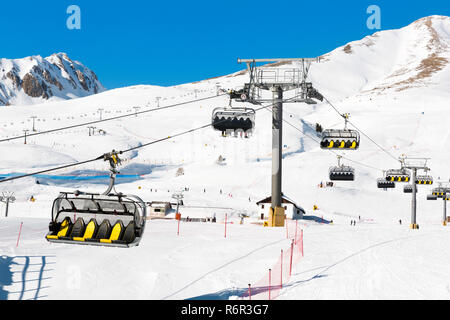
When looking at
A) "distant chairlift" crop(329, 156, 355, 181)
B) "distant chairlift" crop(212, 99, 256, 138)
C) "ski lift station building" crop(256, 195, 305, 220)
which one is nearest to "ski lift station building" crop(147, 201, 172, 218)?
"ski lift station building" crop(256, 195, 305, 220)

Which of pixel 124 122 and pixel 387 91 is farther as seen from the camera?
pixel 387 91

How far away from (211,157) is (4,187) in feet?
137

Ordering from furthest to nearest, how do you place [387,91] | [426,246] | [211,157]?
[387,91]
[211,157]
[426,246]

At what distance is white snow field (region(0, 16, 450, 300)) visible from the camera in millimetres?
14156

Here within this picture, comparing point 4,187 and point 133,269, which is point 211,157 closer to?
point 4,187

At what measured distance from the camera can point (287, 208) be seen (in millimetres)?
48000

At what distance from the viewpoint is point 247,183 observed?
69.4m

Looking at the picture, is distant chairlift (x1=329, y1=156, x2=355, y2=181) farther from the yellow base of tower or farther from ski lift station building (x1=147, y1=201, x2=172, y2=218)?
ski lift station building (x1=147, y1=201, x2=172, y2=218)

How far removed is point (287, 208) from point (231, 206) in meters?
7.97

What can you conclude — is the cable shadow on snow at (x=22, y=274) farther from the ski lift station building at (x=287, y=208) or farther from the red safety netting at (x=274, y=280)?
the ski lift station building at (x=287, y=208)

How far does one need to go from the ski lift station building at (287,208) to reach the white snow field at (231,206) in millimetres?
1569

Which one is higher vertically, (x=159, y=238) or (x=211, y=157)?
(x=211, y=157)
